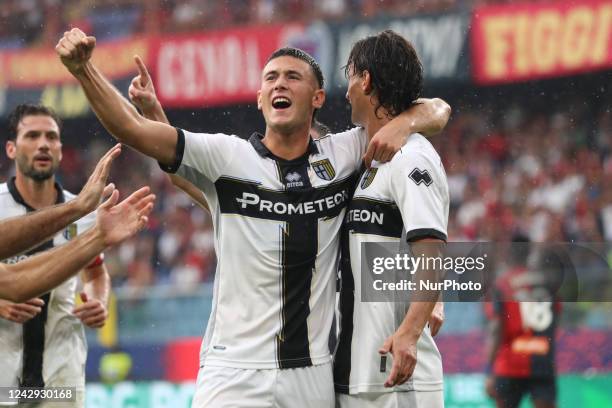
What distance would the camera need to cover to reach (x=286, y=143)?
13.3 feet

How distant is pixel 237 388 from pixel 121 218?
786 millimetres

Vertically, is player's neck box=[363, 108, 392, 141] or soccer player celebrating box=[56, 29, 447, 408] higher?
player's neck box=[363, 108, 392, 141]

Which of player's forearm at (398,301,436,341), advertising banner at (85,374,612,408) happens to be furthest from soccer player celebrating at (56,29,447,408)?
advertising banner at (85,374,612,408)

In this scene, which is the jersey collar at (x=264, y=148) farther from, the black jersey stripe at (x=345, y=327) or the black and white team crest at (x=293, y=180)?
the black jersey stripe at (x=345, y=327)

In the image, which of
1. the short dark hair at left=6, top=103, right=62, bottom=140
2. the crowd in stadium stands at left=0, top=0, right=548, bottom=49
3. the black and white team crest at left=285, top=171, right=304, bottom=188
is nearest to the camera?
the black and white team crest at left=285, top=171, right=304, bottom=188

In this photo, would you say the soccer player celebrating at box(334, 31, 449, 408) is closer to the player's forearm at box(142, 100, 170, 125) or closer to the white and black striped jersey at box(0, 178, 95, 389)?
the player's forearm at box(142, 100, 170, 125)

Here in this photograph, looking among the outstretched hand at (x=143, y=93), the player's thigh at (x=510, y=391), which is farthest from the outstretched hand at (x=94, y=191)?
the player's thigh at (x=510, y=391)

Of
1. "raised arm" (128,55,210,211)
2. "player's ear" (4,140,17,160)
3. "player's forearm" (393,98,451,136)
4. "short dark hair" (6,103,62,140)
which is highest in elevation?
"short dark hair" (6,103,62,140)

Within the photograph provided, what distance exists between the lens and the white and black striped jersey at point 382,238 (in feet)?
12.1

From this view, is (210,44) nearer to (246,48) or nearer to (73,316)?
(246,48)

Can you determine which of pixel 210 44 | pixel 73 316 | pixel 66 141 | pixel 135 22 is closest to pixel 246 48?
pixel 210 44

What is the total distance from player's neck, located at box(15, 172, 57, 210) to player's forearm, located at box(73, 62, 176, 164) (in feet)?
6.92

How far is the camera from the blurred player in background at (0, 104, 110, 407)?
17.5 ft

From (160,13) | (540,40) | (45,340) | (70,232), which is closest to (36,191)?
(70,232)
